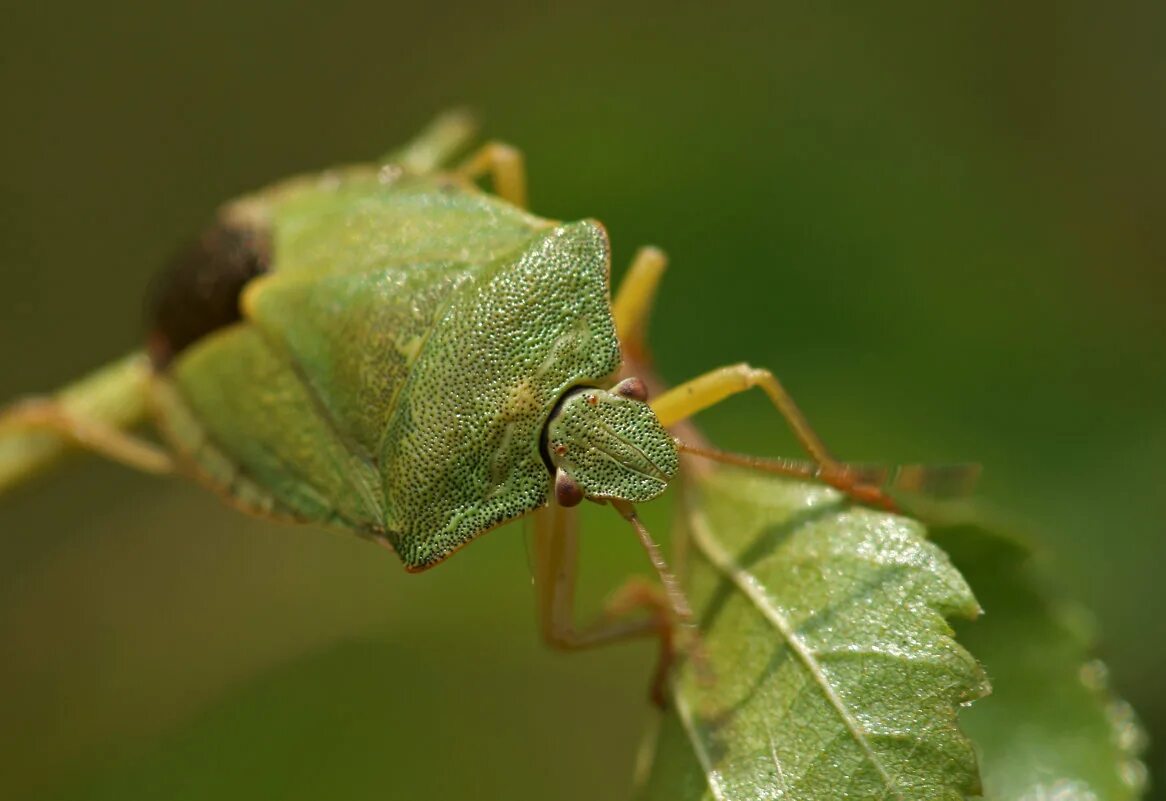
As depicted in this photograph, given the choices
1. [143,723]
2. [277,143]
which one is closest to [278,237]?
[143,723]

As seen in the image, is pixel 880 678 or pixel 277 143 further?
pixel 277 143

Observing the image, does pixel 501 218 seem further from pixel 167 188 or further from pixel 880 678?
pixel 167 188

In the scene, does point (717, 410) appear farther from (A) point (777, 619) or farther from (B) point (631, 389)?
(A) point (777, 619)

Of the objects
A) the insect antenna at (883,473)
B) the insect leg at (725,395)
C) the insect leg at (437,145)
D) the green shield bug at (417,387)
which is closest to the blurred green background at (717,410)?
the insect leg at (437,145)

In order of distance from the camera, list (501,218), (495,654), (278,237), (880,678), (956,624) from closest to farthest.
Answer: (880,678) < (956,624) < (501,218) < (278,237) < (495,654)

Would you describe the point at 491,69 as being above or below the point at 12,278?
above

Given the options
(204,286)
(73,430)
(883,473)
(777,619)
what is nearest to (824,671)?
(777,619)

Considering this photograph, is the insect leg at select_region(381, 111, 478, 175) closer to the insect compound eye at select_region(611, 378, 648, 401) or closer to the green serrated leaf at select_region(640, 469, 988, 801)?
the insect compound eye at select_region(611, 378, 648, 401)
